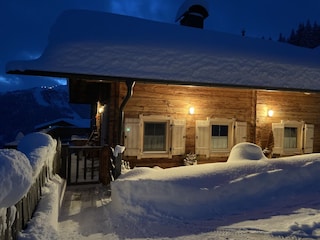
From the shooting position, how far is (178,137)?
8.84 m

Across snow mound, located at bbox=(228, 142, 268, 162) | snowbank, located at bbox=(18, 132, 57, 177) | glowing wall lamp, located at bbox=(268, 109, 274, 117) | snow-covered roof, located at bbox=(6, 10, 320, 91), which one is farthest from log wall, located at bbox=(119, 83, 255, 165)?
snowbank, located at bbox=(18, 132, 57, 177)

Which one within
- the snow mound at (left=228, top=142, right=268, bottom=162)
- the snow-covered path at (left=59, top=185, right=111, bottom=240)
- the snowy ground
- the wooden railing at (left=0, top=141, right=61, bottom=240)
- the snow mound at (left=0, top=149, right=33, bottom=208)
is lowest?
the snow-covered path at (left=59, top=185, right=111, bottom=240)

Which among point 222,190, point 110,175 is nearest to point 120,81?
point 110,175

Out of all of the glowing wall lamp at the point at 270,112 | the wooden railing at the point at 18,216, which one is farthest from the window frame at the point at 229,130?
the wooden railing at the point at 18,216

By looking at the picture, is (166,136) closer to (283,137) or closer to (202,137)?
(202,137)

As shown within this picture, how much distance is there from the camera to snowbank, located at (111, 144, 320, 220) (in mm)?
5254

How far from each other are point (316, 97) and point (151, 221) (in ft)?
30.8

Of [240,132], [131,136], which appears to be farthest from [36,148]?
[240,132]

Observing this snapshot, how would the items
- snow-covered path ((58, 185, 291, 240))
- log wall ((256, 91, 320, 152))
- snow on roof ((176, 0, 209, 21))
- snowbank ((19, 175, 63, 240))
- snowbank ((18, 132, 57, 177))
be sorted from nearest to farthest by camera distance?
snowbank ((19, 175, 63, 240)) → snowbank ((18, 132, 57, 177)) → snow-covered path ((58, 185, 291, 240)) → log wall ((256, 91, 320, 152)) → snow on roof ((176, 0, 209, 21))

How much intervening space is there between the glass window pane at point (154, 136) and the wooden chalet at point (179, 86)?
3 centimetres

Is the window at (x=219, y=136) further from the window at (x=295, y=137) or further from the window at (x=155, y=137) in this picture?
the window at (x=295, y=137)

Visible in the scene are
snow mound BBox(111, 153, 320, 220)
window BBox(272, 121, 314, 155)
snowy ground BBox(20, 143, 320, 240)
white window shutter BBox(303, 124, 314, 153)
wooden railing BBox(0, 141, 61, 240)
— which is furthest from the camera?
white window shutter BBox(303, 124, 314, 153)

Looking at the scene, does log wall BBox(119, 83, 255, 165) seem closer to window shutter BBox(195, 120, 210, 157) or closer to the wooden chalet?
the wooden chalet

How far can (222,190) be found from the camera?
560 cm
